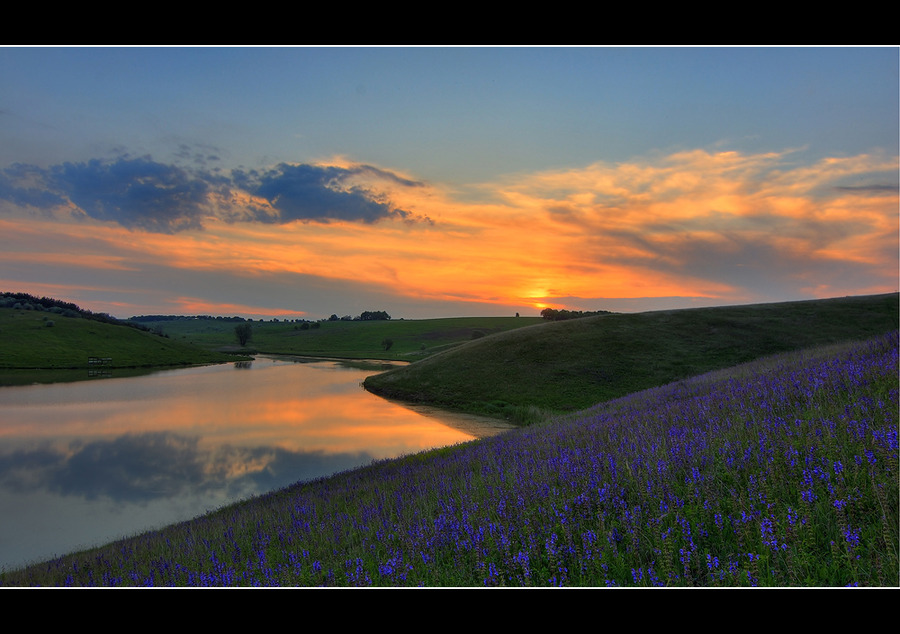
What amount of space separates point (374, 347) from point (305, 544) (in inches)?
5412

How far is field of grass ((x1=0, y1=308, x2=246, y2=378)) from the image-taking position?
2656 inches

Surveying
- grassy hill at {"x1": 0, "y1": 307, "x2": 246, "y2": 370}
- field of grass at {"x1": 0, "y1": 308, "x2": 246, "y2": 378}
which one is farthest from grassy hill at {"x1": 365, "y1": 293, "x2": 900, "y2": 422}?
grassy hill at {"x1": 0, "y1": 307, "x2": 246, "y2": 370}

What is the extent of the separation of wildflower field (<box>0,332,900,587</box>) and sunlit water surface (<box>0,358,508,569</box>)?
712 centimetres

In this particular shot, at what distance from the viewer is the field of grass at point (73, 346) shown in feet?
221

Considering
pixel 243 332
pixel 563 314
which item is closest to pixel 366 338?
pixel 243 332

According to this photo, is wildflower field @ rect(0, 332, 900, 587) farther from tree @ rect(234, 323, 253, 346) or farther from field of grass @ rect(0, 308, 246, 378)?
tree @ rect(234, 323, 253, 346)

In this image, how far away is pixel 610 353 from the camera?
4509 centimetres

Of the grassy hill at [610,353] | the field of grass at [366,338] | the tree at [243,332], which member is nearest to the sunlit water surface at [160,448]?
the grassy hill at [610,353]

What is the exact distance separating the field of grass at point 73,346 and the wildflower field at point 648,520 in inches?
2754

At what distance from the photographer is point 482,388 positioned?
41812mm

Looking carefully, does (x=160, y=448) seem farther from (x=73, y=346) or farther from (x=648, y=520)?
(x=73, y=346)

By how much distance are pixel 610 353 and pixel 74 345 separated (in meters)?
89.2
